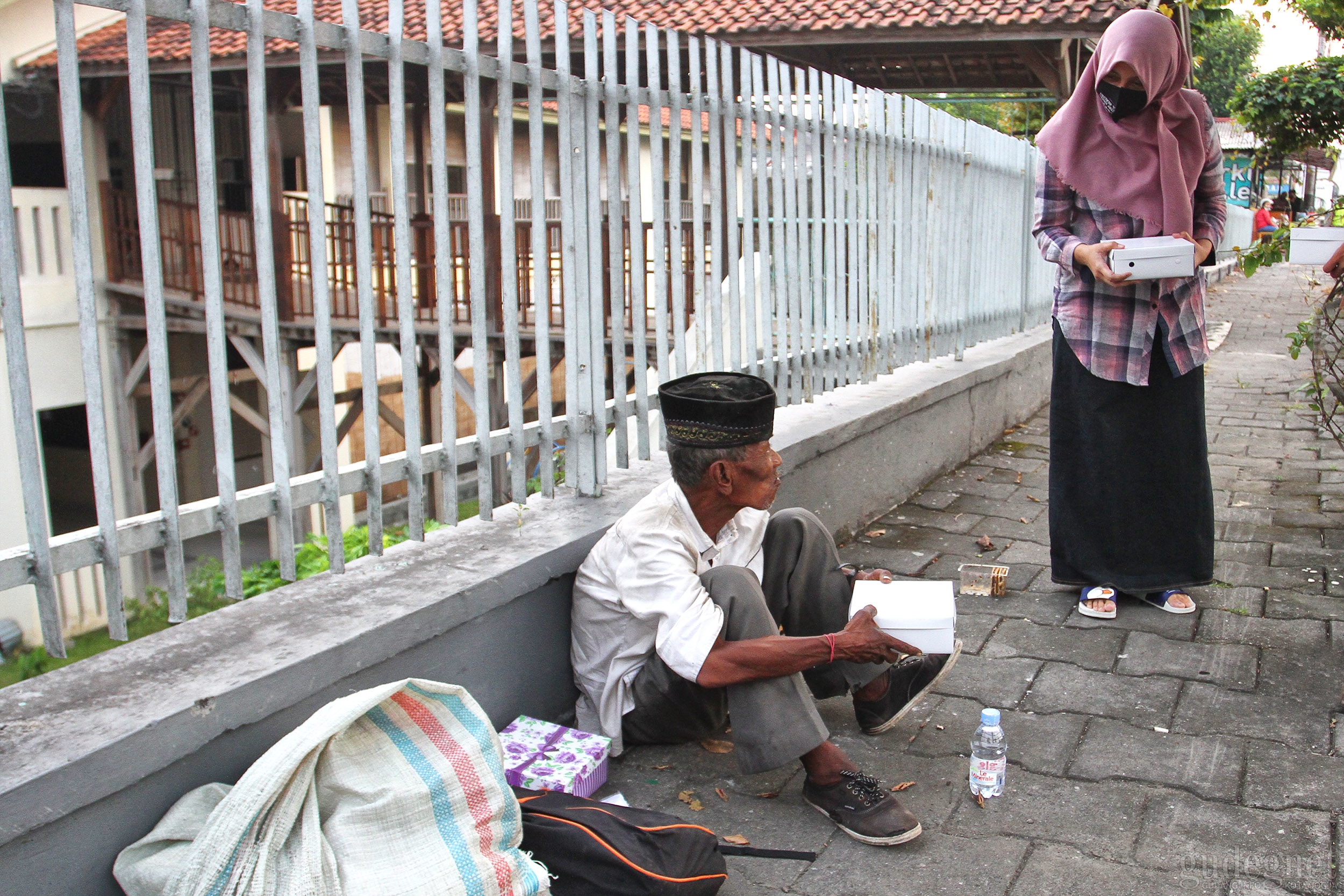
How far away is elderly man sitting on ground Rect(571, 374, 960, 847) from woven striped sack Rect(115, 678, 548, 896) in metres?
0.57

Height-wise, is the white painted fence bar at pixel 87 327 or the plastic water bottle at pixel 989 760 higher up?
the white painted fence bar at pixel 87 327

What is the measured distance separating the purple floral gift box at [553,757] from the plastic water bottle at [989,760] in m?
0.85

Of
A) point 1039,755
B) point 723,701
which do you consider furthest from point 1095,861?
point 723,701

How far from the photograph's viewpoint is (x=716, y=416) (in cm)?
261

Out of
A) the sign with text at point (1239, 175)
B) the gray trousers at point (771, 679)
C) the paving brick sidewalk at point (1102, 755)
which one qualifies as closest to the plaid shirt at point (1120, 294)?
the paving brick sidewalk at point (1102, 755)

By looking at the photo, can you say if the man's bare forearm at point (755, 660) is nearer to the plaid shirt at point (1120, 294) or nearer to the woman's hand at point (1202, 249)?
the plaid shirt at point (1120, 294)

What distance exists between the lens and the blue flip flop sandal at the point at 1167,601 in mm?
3689

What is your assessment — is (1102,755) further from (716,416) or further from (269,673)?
(269,673)

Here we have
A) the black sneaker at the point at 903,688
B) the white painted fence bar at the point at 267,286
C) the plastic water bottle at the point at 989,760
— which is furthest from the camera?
the black sneaker at the point at 903,688

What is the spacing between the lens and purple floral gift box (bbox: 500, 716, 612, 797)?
2.49 meters

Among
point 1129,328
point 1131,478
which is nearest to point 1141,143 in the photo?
point 1129,328

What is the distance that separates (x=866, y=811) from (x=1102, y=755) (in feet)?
2.36

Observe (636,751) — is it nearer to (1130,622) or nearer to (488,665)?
(488,665)

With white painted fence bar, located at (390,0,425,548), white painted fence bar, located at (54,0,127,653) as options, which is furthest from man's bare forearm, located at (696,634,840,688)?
white painted fence bar, located at (54,0,127,653)
